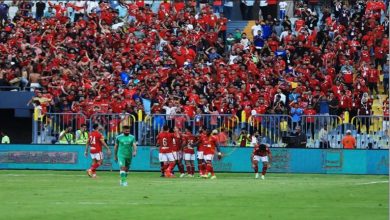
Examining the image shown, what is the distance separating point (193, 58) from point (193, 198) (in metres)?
22.9

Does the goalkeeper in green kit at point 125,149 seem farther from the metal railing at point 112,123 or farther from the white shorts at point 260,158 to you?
the metal railing at point 112,123

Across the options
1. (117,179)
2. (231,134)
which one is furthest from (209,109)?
(117,179)

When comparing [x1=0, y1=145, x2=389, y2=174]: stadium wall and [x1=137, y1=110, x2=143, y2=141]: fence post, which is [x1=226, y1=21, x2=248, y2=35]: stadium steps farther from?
[x1=0, y1=145, x2=389, y2=174]: stadium wall

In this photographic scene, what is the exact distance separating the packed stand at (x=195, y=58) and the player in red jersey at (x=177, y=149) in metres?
3.25

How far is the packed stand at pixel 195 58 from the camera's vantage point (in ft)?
156

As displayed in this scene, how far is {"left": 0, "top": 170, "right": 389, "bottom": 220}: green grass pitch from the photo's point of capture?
2433 cm

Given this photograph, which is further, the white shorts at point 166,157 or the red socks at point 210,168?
the white shorts at point 166,157

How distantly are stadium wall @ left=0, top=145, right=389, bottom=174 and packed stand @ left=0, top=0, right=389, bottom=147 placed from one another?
156 cm

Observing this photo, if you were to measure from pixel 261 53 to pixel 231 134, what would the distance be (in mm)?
6904

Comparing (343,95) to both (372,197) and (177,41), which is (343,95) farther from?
(372,197)

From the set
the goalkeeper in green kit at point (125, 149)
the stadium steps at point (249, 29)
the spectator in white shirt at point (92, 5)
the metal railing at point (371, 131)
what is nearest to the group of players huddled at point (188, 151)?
the metal railing at point (371, 131)

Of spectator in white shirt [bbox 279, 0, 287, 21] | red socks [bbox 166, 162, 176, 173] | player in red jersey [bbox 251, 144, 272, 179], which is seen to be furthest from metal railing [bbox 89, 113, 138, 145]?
spectator in white shirt [bbox 279, 0, 287, 21]

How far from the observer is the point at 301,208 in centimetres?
2589

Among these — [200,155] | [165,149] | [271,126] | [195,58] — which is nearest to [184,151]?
[165,149]
